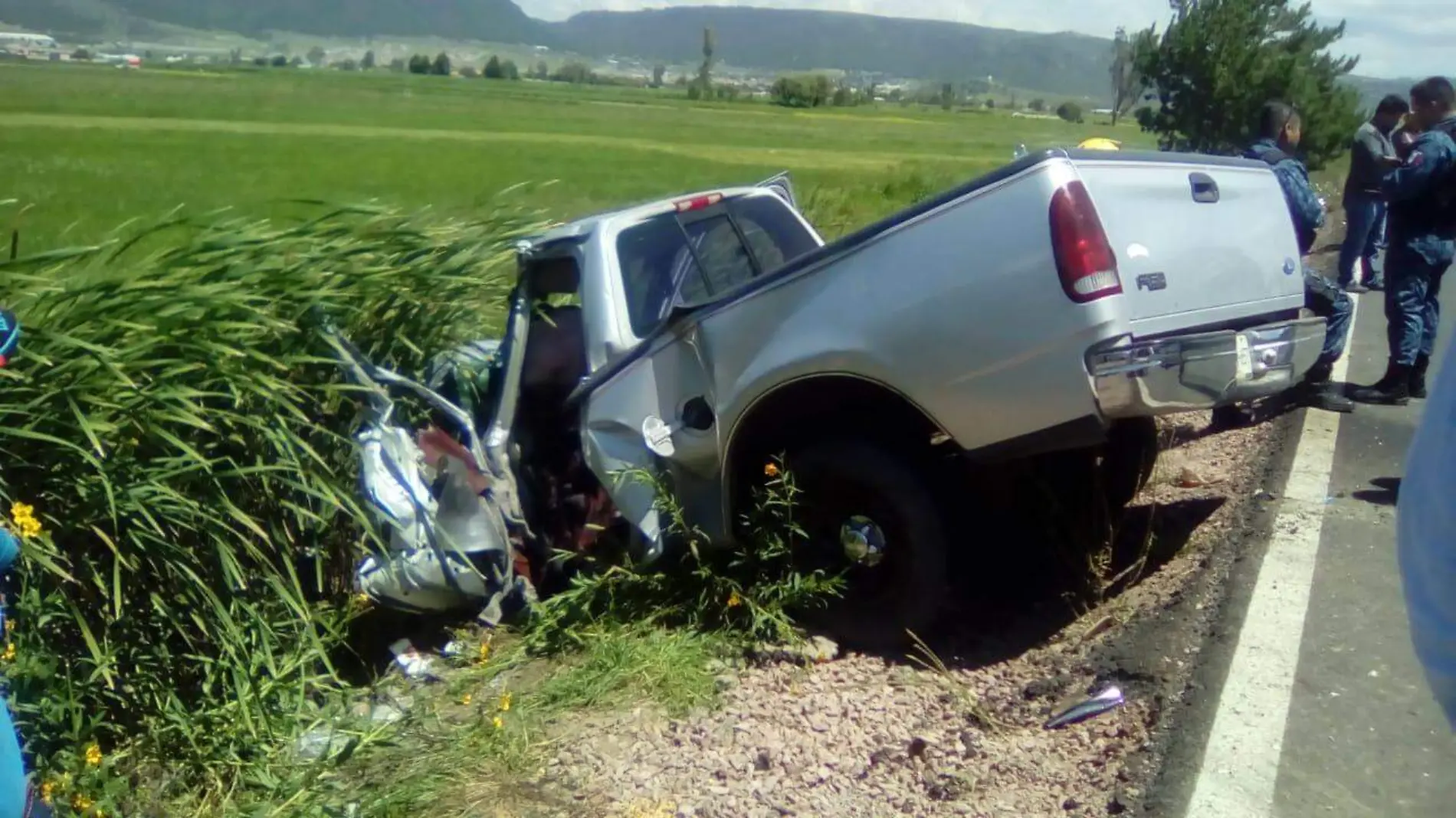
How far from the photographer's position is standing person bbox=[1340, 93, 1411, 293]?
1020 centimetres

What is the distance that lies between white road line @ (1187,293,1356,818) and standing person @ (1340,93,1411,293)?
4719mm

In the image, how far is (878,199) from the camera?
2152 centimetres

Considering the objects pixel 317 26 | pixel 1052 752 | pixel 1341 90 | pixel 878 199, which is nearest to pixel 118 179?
pixel 878 199

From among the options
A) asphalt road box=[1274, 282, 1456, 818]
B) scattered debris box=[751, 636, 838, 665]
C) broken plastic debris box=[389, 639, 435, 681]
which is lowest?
broken plastic debris box=[389, 639, 435, 681]

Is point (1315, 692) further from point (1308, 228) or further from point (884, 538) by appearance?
point (1308, 228)

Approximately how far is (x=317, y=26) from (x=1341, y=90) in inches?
7369

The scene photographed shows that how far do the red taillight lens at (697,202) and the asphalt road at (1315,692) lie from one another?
2580 mm

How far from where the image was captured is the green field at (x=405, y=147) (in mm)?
25969

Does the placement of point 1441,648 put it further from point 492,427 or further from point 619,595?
point 492,427

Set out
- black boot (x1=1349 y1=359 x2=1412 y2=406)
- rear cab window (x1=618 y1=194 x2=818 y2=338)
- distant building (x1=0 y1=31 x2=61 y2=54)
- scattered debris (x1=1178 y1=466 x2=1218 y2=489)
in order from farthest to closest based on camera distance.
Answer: distant building (x1=0 y1=31 x2=61 y2=54), black boot (x1=1349 y1=359 x2=1412 y2=406), scattered debris (x1=1178 y1=466 x2=1218 y2=489), rear cab window (x1=618 y1=194 x2=818 y2=338)

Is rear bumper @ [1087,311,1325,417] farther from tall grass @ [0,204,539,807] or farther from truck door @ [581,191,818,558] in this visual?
tall grass @ [0,204,539,807]

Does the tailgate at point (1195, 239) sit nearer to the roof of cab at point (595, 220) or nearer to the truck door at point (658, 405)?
the truck door at point (658, 405)

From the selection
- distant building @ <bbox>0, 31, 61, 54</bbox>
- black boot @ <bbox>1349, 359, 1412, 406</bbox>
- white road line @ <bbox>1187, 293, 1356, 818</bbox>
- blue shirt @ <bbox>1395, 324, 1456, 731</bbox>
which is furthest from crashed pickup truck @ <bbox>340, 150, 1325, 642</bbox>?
distant building @ <bbox>0, 31, 61, 54</bbox>

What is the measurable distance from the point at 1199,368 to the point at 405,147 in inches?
1751
